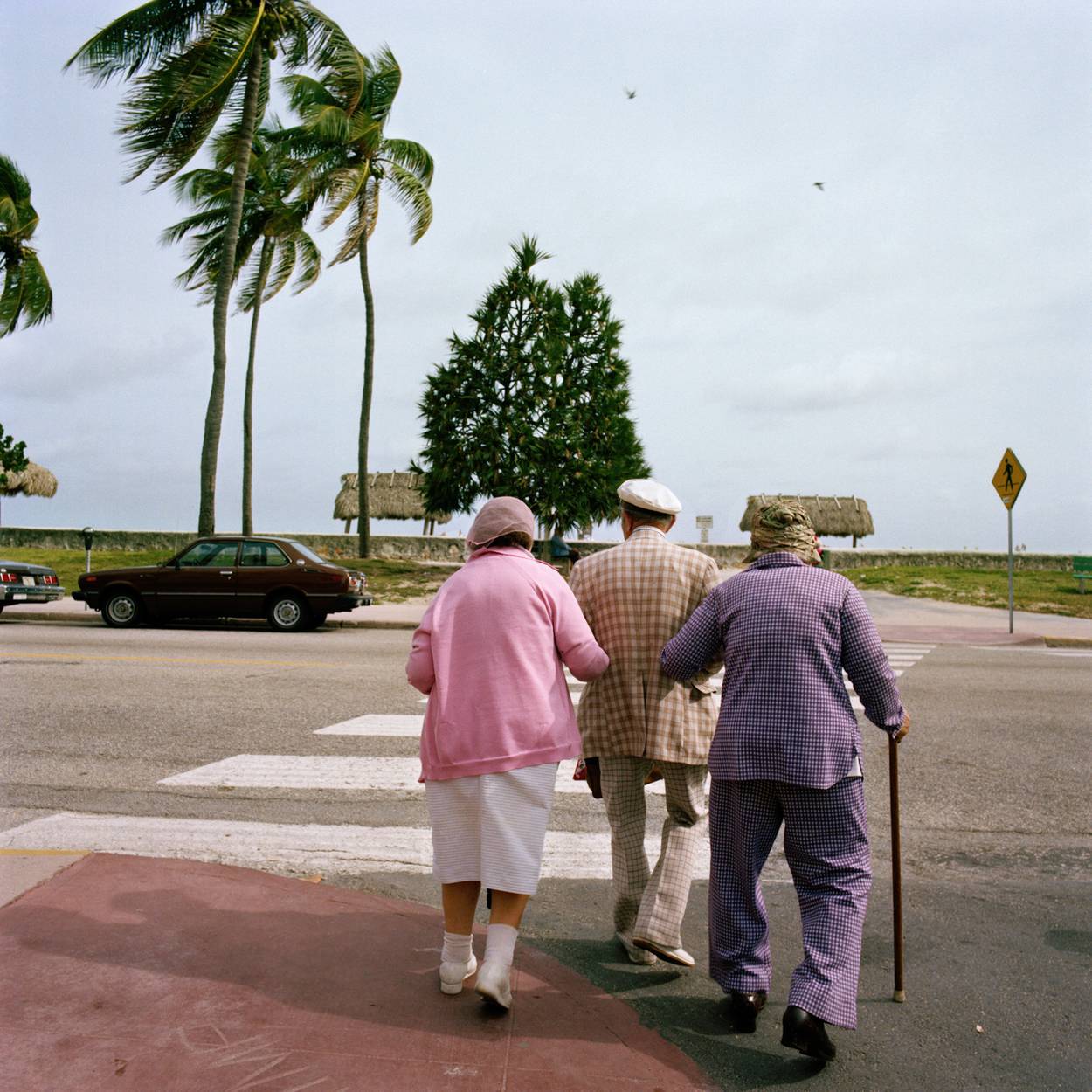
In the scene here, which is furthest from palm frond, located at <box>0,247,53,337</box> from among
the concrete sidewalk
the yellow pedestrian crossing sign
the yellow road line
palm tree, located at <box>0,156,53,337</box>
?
the yellow pedestrian crossing sign

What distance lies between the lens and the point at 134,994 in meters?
3.77

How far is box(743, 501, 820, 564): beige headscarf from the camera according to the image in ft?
12.9

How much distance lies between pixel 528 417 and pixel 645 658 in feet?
90.2

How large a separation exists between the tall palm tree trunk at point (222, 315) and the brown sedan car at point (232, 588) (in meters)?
4.60

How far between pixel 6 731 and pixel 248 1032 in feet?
20.6

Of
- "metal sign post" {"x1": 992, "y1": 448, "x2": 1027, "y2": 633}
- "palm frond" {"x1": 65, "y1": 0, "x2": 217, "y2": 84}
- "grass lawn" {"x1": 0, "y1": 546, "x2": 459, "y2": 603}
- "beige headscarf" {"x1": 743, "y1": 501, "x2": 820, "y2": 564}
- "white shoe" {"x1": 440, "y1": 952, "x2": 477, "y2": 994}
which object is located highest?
"palm frond" {"x1": 65, "y1": 0, "x2": 217, "y2": 84}

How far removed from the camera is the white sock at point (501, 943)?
3678 millimetres

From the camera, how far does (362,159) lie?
94.1ft

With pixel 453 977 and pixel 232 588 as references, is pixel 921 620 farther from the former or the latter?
pixel 453 977

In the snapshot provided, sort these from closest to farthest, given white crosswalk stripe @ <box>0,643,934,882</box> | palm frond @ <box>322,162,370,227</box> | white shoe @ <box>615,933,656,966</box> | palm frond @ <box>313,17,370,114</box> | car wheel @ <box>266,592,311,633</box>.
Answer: white shoe @ <box>615,933,656,966</box> < white crosswalk stripe @ <box>0,643,934,882</box> < car wheel @ <box>266,592,311,633</box> < palm frond @ <box>313,17,370,114</box> < palm frond @ <box>322,162,370,227</box>

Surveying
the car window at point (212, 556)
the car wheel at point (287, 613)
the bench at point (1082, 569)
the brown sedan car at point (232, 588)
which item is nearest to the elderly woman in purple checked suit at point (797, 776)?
the brown sedan car at point (232, 588)

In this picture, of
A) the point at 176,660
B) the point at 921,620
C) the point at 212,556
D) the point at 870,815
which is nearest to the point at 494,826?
the point at 870,815

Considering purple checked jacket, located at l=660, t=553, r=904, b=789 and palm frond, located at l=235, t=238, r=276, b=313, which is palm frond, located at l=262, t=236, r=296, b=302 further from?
purple checked jacket, located at l=660, t=553, r=904, b=789

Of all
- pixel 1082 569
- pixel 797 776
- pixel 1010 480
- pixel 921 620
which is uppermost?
pixel 1010 480
